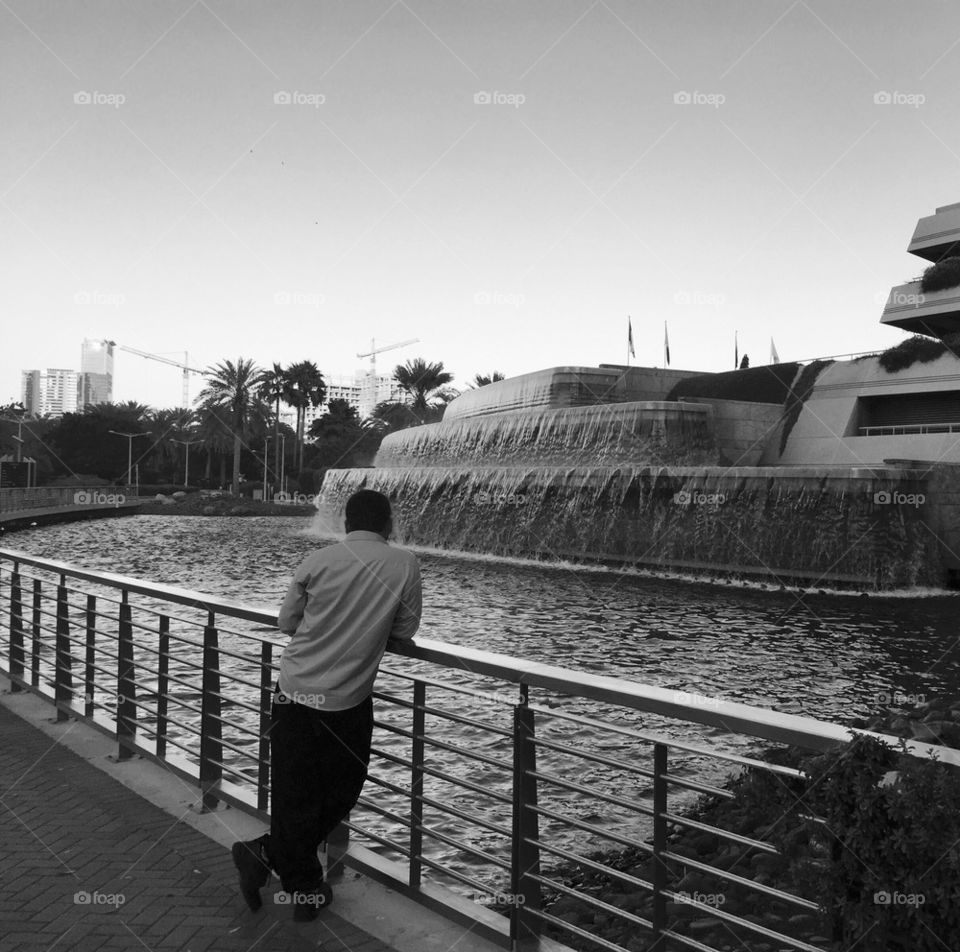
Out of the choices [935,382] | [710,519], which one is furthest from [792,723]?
[935,382]

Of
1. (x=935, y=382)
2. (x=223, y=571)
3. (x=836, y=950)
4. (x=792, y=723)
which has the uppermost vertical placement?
(x=935, y=382)

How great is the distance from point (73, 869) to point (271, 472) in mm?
92664

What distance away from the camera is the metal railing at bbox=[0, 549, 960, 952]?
2.81 meters

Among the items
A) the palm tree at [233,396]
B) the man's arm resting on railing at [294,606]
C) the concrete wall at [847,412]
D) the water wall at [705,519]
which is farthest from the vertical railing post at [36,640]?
the palm tree at [233,396]

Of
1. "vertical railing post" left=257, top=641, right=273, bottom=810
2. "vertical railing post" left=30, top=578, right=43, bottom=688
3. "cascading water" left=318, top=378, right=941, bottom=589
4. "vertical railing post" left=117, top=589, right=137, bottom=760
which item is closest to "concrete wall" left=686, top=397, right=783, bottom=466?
"cascading water" left=318, top=378, right=941, bottom=589

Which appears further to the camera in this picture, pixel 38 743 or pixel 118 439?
pixel 118 439

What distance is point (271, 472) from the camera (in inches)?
3713

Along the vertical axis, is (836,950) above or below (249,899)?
above

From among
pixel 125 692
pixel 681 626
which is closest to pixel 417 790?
pixel 125 692

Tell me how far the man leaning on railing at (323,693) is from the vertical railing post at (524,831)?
57cm

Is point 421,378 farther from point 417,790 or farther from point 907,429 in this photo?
point 417,790

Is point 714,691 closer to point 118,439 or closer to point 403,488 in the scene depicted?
point 403,488

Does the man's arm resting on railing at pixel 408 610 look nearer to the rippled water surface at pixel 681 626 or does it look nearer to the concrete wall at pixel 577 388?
the rippled water surface at pixel 681 626

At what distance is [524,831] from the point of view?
10.5ft
